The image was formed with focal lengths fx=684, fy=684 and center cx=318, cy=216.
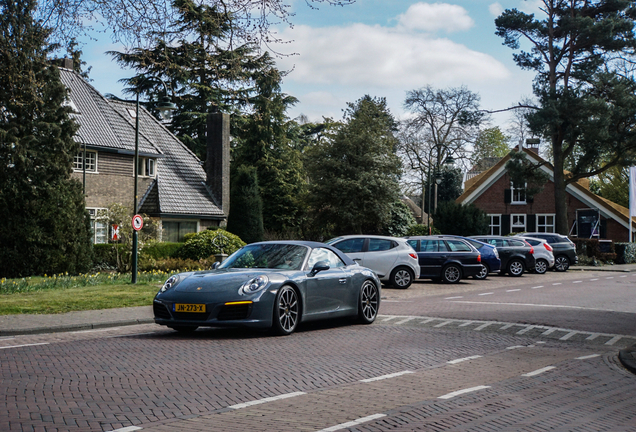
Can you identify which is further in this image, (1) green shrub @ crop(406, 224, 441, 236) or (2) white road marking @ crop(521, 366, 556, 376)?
(1) green shrub @ crop(406, 224, 441, 236)

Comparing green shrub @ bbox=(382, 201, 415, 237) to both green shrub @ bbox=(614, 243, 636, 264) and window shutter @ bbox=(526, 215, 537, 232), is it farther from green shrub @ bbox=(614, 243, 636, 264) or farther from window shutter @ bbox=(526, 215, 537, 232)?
green shrub @ bbox=(614, 243, 636, 264)

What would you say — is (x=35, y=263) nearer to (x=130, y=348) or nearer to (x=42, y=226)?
(x=42, y=226)

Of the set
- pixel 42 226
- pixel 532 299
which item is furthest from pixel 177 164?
pixel 532 299

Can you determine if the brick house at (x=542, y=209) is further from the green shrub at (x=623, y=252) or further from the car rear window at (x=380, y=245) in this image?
the car rear window at (x=380, y=245)

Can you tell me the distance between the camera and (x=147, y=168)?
38.5 m

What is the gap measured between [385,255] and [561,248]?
625 inches

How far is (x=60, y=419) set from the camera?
538 cm

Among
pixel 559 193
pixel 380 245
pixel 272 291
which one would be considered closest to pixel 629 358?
pixel 272 291

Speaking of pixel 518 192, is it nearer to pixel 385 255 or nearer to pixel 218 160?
pixel 218 160

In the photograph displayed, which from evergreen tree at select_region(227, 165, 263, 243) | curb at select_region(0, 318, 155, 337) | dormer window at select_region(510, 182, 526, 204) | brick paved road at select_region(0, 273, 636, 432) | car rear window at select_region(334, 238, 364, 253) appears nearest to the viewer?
brick paved road at select_region(0, 273, 636, 432)

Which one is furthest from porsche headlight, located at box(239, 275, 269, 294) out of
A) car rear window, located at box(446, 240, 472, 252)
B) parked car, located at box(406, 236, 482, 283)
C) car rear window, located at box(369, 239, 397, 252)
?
car rear window, located at box(446, 240, 472, 252)

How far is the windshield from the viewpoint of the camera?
1120cm

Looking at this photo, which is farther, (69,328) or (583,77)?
(583,77)

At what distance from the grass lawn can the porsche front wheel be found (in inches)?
214
